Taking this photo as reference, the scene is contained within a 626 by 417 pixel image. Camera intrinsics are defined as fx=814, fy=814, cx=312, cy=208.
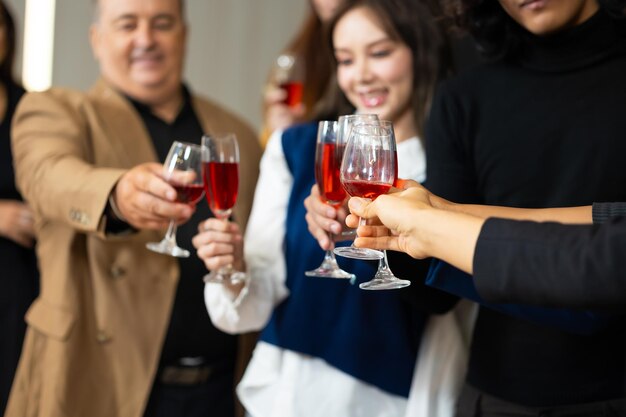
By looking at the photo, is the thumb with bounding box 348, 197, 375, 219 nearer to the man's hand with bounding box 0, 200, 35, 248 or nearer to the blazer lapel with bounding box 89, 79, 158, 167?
the blazer lapel with bounding box 89, 79, 158, 167

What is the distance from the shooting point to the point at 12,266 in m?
2.62

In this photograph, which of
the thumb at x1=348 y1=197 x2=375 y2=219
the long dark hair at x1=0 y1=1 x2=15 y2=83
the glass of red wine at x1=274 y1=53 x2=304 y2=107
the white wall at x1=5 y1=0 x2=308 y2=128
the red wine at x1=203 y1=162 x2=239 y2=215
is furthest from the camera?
the white wall at x1=5 y1=0 x2=308 y2=128

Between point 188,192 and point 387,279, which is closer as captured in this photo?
point 387,279

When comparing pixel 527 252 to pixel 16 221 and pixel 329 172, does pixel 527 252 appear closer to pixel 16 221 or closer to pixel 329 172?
pixel 329 172

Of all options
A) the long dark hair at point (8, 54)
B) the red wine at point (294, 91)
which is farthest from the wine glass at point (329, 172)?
the long dark hair at point (8, 54)

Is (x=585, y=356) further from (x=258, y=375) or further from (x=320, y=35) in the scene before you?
(x=320, y=35)

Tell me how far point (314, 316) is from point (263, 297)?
137 millimetres

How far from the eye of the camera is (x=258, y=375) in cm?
205

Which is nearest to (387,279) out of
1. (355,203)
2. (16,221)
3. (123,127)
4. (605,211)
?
(355,203)

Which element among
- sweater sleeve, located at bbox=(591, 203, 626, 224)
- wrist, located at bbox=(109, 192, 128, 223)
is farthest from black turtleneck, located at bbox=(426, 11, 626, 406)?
wrist, located at bbox=(109, 192, 128, 223)

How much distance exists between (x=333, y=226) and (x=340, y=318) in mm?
423

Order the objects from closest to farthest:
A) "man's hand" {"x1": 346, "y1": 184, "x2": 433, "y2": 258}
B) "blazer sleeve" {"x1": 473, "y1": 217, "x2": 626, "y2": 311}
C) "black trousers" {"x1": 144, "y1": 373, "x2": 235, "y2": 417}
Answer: "blazer sleeve" {"x1": 473, "y1": 217, "x2": 626, "y2": 311} → "man's hand" {"x1": 346, "y1": 184, "x2": 433, "y2": 258} → "black trousers" {"x1": 144, "y1": 373, "x2": 235, "y2": 417}

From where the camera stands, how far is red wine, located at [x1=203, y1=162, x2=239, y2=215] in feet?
5.69

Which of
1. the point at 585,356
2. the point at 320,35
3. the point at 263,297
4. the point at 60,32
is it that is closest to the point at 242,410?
the point at 263,297
